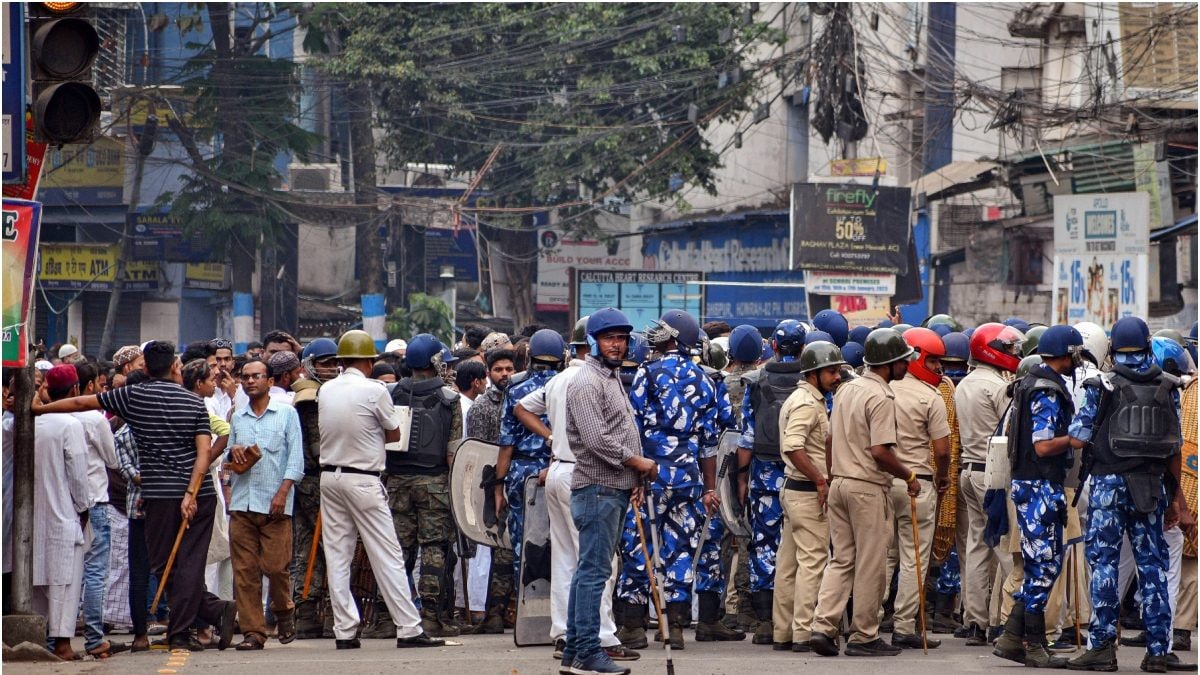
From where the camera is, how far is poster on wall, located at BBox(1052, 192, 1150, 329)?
21.5 meters

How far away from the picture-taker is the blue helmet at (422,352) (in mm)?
11562

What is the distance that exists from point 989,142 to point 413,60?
1255 centimetres

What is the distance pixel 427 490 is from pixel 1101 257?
43.2 feet

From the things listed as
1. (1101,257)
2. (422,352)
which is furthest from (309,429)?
(1101,257)

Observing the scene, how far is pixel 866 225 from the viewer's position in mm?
26609

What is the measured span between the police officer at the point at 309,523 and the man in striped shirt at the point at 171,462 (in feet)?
2.74

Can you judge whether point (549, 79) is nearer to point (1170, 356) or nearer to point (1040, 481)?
point (1170, 356)

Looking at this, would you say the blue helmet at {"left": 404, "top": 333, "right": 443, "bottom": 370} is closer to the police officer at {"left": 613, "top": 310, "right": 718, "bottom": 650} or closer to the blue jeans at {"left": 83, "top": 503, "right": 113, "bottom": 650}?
the police officer at {"left": 613, "top": 310, "right": 718, "bottom": 650}

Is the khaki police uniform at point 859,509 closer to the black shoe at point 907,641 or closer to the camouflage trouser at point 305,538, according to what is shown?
the black shoe at point 907,641

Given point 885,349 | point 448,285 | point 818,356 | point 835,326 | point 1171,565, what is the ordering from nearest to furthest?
1. point 885,349
2. point 818,356
3. point 1171,565
4. point 835,326
5. point 448,285

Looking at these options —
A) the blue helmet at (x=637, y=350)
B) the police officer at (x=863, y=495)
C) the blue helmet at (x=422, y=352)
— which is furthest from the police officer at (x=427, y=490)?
the police officer at (x=863, y=495)

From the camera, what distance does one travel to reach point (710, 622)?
36.0ft

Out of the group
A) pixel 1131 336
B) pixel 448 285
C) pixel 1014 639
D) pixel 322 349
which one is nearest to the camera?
pixel 1131 336

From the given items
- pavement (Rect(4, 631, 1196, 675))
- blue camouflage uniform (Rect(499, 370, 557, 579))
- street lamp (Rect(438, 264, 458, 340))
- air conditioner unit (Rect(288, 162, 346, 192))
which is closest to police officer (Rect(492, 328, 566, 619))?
blue camouflage uniform (Rect(499, 370, 557, 579))
